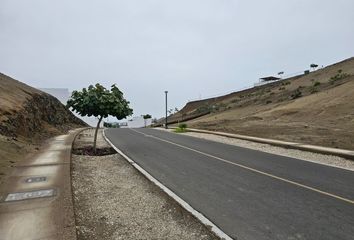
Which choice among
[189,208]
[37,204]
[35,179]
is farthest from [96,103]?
[189,208]

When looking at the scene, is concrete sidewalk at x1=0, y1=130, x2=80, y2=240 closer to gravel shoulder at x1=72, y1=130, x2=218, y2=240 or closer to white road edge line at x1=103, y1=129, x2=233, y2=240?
gravel shoulder at x1=72, y1=130, x2=218, y2=240

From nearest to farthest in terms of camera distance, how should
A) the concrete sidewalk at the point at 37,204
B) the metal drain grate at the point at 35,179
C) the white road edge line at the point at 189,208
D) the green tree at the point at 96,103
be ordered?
the concrete sidewalk at the point at 37,204, the white road edge line at the point at 189,208, the metal drain grate at the point at 35,179, the green tree at the point at 96,103

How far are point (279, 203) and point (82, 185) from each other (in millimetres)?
5576

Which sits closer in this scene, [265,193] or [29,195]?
[29,195]

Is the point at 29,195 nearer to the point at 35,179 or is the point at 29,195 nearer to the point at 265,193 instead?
the point at 35,179

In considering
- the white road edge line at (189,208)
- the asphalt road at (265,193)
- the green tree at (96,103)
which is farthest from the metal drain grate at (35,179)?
the green tree at (96,103)

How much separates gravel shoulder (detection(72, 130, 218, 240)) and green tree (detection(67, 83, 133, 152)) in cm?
615

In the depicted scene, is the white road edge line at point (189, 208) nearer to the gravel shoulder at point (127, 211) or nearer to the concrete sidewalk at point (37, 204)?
the gravel shoulder at point (127, 211)

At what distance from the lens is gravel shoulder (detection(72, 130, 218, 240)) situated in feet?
20.6

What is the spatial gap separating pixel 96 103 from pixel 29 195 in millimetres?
9667

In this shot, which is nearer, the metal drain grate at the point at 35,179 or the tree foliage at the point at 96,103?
the metal drain grate at the point at 35,179

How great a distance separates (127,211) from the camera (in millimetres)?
7645

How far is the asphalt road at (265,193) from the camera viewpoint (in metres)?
6.30

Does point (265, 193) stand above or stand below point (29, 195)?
below
